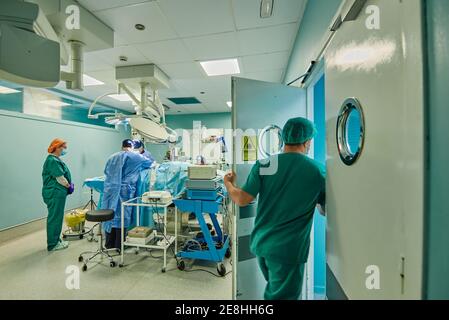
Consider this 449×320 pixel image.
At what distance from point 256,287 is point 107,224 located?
2.19 meters

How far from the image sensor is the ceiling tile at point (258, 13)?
1842 mm

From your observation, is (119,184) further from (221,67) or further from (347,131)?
(347,131)

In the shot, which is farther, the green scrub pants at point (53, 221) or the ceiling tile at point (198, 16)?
the green scrub pants at point (53, 221)

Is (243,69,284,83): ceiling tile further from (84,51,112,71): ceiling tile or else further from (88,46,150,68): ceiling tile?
(84,51,112,71): ceiling tile

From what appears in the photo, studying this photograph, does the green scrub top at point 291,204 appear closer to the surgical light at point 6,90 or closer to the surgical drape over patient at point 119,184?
the surgical drape over patient at point 119,184

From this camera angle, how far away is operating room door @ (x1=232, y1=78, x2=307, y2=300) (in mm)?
1617

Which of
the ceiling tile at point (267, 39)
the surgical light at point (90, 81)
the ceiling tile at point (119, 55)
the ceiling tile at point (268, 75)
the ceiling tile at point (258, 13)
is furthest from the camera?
the surgical light at point (90, 81)

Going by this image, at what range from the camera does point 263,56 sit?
290cm

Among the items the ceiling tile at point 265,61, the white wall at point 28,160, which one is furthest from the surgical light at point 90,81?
the ceiling tile at point 265,61

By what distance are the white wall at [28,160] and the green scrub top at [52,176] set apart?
1.00 meters

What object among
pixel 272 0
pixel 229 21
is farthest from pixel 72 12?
pixel 272 0

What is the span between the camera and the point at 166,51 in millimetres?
2721

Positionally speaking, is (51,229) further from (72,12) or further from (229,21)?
(229,21)

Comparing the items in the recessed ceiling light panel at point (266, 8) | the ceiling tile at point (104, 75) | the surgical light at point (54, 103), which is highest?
the ceiling tile at point (104, 75)
